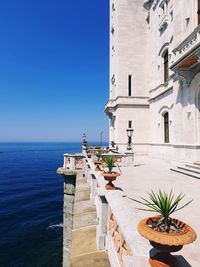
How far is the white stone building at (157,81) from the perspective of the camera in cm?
1282

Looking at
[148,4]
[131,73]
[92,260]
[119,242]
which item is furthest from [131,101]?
[119,242]

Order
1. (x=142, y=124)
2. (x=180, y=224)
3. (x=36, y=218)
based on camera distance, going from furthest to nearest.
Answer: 1. (x=142, y=124)
2. (x=36, y=218)
3. (x=180, y=224)

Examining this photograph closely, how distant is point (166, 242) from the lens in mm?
2330

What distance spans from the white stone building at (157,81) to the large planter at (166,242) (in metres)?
10.8

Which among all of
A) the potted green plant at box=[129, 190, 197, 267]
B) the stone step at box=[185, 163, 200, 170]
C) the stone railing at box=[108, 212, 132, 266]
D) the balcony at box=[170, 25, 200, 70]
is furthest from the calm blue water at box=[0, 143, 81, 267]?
the balcony at box=[170, 25, 200, 70]

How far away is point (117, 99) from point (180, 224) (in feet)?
71.5

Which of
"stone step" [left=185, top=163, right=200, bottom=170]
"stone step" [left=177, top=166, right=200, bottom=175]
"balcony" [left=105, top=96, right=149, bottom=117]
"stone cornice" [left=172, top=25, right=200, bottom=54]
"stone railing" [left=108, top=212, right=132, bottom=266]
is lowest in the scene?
"stone railing" [left=108, top=212, right=132, bottom=266]

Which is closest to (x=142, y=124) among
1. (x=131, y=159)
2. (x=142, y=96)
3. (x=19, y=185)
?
(x=142, y=96)

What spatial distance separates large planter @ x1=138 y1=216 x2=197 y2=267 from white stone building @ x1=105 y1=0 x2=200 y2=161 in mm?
10819

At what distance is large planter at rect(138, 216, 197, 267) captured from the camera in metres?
2.33

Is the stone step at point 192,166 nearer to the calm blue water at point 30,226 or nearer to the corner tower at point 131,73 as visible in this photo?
the calm blue water at point 30,226

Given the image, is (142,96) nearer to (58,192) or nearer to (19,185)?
(58,192)

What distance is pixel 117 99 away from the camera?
78.5 ft

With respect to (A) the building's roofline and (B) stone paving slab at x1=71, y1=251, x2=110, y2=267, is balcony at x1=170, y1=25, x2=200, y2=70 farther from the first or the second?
(A) the building's roofline
